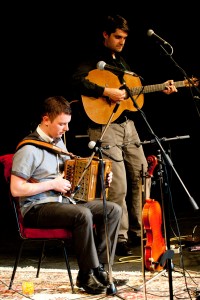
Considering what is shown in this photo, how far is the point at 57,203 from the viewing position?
3.64m

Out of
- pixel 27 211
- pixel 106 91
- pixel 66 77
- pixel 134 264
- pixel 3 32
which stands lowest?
pixel 134 264

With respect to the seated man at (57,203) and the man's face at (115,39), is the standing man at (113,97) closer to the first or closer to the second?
the man's face at (115,39)

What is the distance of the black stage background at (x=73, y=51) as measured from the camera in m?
6.33

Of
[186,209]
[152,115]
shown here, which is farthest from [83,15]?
[186,209]

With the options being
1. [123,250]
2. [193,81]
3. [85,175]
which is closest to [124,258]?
[123,250]

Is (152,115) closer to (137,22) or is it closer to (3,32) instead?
(137,22)

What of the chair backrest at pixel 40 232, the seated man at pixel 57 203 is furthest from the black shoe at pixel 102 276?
the chair backrest at pixel 40 232

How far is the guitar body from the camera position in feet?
15.0

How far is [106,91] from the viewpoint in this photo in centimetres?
448

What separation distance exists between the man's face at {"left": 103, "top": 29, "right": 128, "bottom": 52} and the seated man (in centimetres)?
114

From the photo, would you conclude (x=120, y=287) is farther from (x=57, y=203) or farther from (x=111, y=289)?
(x=57, y=203)

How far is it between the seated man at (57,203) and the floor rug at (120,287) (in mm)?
140

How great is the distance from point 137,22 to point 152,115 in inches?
50.5

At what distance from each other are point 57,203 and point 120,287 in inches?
28.5
